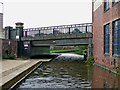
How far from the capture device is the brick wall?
21.3m

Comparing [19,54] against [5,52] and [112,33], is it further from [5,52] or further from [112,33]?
[112,33]

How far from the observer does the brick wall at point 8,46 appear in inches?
839

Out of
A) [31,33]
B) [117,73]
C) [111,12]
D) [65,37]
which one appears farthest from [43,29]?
[117,73]

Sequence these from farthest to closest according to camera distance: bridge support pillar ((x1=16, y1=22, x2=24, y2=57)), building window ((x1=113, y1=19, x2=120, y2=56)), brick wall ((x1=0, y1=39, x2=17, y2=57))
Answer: bridge support pillar ((x1=16, y1=22, x2=24, y2=57)) < brick wall ((x1=0, y1=39, x2=17, y2=57)) < building window ((x1=113, y1=19, x2=120, y2=56))

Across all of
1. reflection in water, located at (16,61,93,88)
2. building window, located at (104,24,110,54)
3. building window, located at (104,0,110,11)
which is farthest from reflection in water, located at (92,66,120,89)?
building window, located at (104,0,110,11)

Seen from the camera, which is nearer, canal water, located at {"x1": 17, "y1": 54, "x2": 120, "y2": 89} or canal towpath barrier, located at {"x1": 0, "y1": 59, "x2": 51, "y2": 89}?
canal towpath barrier, located at {"x1": 0, "y1": 59, "x2": 51, "y2": 89}

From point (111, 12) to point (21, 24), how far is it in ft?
57.0

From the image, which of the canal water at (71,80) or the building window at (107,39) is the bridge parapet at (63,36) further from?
the canal water at (71,80)

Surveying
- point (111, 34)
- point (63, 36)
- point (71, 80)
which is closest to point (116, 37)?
point (111, 34)

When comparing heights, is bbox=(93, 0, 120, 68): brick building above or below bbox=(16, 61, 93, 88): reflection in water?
above

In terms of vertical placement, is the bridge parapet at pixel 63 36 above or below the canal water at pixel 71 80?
above

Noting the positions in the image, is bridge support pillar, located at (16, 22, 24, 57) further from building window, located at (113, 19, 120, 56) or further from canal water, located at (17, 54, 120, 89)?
building window, located at (113, 19, 120, 56)

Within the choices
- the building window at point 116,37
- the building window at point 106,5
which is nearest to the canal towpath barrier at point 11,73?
the building window at point 116,37

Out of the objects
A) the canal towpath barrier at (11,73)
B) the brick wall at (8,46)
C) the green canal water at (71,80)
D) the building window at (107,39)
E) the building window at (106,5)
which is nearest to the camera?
the canal towpath barrier at (11,73)
